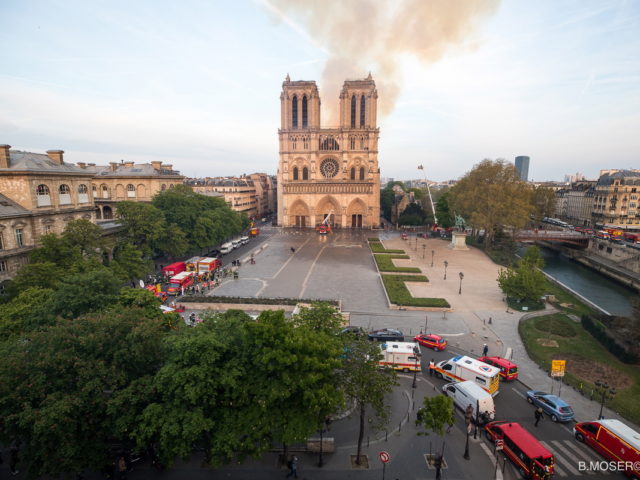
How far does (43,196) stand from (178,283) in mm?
12462

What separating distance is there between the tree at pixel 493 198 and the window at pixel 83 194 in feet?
160

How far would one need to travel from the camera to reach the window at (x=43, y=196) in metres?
28.3

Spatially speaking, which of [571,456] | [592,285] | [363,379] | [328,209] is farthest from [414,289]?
[328,209]

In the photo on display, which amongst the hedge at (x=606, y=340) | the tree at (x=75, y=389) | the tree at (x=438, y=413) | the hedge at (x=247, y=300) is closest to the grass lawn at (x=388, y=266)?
the hedge at (x=247, y=300)

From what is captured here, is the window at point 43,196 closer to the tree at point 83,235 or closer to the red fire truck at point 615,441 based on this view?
the tree at point 83,235

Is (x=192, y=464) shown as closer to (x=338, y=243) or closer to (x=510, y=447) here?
(x=510, y=447)

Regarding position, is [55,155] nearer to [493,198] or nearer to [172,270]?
[172,270]

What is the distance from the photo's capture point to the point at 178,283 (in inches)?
1304

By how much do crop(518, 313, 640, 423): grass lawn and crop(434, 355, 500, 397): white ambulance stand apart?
5.01 metres

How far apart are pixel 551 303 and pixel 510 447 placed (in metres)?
22.1

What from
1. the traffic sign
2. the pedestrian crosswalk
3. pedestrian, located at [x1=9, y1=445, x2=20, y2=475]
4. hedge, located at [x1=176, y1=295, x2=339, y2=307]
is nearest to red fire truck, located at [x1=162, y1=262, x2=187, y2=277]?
hedge, located at [x1=176, y1=295, x2=339, y2=307]

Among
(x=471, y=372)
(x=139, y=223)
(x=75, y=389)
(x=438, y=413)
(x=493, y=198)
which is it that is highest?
(x=493, y=198)

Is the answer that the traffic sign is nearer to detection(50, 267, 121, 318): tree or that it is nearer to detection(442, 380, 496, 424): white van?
detection(442, 380, 496, 424): white van

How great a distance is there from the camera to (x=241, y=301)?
97.8 ft
